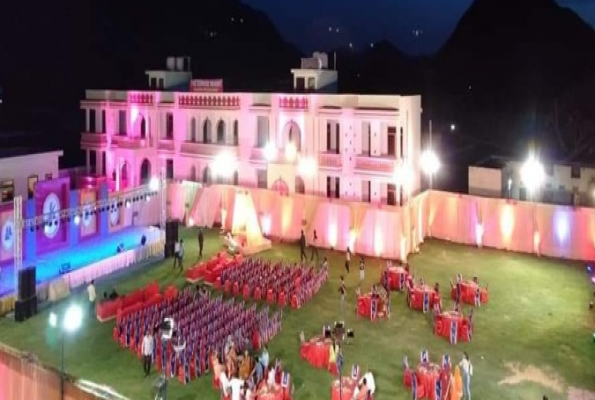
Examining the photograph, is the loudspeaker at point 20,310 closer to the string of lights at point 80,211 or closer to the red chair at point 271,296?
the string of lights at point 80,211

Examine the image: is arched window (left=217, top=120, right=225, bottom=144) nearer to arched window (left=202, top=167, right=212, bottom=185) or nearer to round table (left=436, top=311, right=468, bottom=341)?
arched window (left=202, top=167, right=212, bottom=185)

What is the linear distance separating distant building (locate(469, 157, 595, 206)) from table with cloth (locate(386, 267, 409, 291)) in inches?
480

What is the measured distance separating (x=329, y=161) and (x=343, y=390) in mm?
19678

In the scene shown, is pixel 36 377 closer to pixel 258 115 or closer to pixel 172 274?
pixel 172 274

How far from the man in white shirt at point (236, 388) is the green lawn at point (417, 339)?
4.27ft

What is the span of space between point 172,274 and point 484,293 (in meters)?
13.6

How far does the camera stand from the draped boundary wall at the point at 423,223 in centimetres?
3100

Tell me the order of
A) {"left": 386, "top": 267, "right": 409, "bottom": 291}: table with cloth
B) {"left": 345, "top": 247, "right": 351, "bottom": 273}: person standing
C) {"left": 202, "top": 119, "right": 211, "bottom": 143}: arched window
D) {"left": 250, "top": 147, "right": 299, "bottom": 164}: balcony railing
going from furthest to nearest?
{"left": 202, "top": 119, "right": 211, "bottom": 143}: arched window
{"left": 250, "top": 147, "right": 299, "bottom": 164}: balcony railing
{"left": 345, "top": 247, "right": 351, "bottom": 273}: person standing
{"left": 386, "top": 267, "right": 409, "bottom": 291}: table with cloth

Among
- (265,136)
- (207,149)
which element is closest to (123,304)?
(265,136)

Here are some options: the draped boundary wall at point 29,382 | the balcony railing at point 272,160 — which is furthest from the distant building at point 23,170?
the draped boundary wall at point 29,382

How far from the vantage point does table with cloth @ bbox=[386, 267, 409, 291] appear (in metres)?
26.5

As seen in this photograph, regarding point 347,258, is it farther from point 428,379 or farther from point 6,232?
point 6,232

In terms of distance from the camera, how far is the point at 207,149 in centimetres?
3891

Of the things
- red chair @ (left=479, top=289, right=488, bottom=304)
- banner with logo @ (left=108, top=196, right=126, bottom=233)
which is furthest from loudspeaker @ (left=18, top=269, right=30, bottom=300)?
red chair @ (left=479, top=289, right=488, bottom=304)
